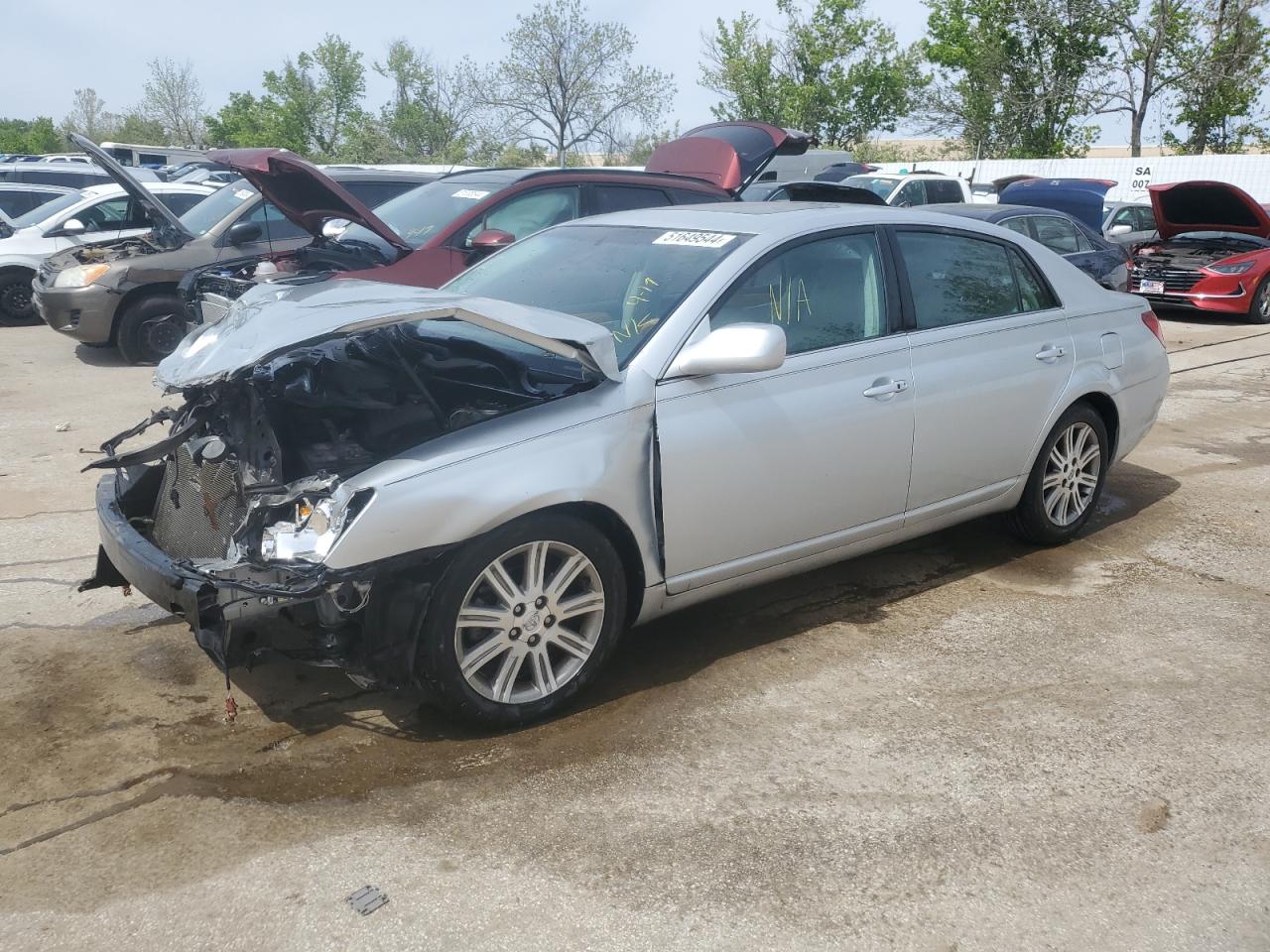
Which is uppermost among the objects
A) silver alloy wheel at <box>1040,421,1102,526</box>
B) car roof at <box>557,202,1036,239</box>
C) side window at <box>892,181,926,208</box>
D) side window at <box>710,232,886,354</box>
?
car roof at <box>557,202,1036,239</box>

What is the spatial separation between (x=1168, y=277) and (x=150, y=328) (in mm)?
11767

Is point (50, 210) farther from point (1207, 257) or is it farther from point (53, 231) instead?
point (1207, 257)

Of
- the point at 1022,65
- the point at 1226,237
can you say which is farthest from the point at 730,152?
the point at 1022,65

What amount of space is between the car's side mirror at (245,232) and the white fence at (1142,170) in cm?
2086

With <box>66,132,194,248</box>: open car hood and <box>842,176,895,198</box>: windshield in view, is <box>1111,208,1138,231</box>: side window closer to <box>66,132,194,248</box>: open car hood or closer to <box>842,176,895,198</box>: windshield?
<box>842,176,895,198</box>: windshield

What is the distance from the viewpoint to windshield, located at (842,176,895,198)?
781 inches

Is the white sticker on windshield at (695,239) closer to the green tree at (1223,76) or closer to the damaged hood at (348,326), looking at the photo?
the damaged hood at (348,326)

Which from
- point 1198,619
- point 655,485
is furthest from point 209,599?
point 1198,619

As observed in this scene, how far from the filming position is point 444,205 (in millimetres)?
8469

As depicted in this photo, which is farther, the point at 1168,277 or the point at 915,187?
the point at 915,187

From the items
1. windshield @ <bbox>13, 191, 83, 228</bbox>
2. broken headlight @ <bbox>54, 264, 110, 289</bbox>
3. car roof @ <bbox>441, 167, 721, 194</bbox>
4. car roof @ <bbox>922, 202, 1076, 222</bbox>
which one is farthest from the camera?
windshield @ <bbox>13, 191, 83, 228</bbox>

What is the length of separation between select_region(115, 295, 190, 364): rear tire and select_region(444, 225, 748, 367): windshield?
6.63 meters

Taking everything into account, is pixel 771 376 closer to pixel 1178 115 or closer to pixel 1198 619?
pixel 1198 619

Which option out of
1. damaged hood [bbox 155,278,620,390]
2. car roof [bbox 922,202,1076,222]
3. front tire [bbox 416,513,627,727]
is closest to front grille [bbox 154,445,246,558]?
damaged hood [bbox 155,278,620,390]
